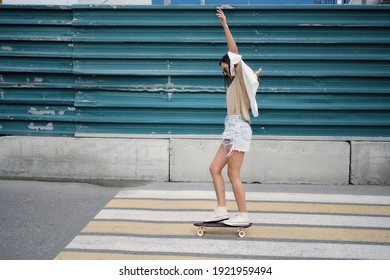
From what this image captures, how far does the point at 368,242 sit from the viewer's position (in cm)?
593

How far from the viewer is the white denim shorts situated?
234 inches

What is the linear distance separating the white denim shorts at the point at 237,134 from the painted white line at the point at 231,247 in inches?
43.4

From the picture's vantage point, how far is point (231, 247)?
579 centimetres

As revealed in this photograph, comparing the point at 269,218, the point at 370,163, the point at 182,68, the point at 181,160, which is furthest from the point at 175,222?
the point at 370,163

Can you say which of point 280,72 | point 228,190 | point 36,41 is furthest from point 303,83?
point 36,41

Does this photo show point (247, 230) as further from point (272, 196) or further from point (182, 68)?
point (182, 68)

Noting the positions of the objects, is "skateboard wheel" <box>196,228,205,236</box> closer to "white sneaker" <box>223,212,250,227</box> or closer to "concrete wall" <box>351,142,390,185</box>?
"white sneaker" <box>223,212,250,227</box>

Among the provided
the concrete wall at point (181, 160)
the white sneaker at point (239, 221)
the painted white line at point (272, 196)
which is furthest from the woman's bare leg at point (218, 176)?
the concrete wall at point (181, 160)

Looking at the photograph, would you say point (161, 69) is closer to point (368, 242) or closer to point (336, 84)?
point (336, 84)

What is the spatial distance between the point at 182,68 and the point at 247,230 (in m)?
3.59

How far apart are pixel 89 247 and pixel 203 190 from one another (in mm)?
2877

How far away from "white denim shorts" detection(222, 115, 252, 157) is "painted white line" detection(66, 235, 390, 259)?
110cm

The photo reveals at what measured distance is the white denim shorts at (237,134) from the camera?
5949 millimetres

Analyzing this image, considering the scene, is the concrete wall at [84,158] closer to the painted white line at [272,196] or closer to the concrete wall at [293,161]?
the painted white line at [272,196]
